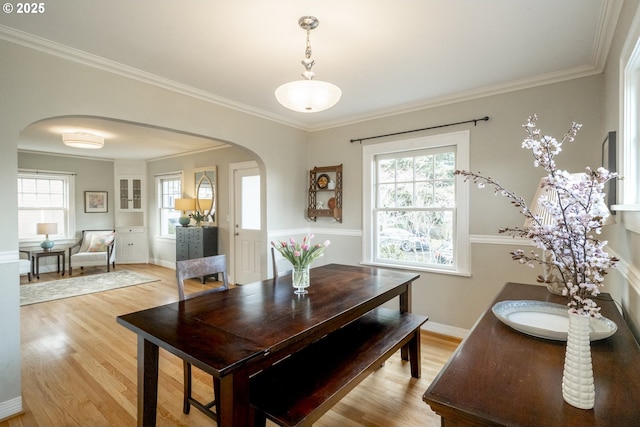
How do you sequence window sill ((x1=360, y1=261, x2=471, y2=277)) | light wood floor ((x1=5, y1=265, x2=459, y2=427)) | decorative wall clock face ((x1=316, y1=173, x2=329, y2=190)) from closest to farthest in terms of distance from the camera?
light wood floor ((x1=5, y1=265, x2=459, y2=427)) → window sill ((x1=360, y1=261, x2=471, y2=277)) → decorative wall clock face ((x1=316, y1=173, x2=329, y2=190))

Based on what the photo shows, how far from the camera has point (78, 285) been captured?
17.5ft

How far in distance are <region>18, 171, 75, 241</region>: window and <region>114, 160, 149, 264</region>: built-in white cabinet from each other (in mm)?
874

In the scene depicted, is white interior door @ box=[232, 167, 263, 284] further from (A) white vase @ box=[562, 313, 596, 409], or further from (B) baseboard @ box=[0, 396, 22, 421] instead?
(A) white vase @ box=[562, 313, 596, 409]

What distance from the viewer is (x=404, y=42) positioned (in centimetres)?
224

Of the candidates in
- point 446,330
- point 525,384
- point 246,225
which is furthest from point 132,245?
point 525,384

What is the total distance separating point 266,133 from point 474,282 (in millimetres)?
2910

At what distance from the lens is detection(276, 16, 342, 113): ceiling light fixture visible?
1.86 meters

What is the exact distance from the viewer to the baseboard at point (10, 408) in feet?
6.63

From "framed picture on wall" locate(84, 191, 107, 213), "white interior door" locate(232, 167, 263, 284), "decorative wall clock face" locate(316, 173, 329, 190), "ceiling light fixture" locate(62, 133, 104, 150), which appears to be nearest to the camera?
"decorative wall clock face" locate(316, 173, 329, 190)

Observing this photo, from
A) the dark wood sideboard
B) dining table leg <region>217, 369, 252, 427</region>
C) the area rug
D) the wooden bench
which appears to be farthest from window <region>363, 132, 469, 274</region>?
the area rug

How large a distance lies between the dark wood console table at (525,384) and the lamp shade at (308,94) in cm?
150

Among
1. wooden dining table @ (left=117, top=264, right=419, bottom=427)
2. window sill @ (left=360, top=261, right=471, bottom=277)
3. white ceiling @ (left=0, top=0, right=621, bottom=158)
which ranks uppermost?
white ceiling @ (left=0, top=0, right=621, bottom=158)

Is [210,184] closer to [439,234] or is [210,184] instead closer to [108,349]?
[108,349]

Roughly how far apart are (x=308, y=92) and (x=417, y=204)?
7.23 feet
